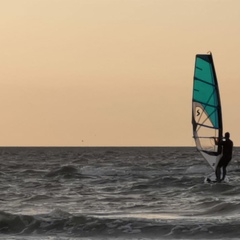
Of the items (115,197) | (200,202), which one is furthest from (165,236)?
(115,197)

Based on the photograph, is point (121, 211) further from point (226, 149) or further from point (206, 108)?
point (206, 108)

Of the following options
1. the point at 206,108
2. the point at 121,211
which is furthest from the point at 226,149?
the point at 121,211

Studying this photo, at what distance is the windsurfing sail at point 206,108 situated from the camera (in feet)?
82.3

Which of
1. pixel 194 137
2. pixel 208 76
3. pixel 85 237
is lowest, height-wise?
pixel 85 237

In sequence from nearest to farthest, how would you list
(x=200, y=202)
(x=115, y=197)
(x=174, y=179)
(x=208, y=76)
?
1. (x=200, y=202)
2. (x=115, y=197)
3. (x=208, y=76)
4. (x=174, y=179)

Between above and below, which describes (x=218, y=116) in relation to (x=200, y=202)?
above

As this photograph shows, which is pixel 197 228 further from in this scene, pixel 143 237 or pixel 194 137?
pixel 194 137

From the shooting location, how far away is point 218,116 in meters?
25.1

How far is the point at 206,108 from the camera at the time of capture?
2523cm

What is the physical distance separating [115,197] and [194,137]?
4364 millimetres

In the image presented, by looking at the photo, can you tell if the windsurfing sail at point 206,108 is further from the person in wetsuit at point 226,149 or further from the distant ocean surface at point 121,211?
the distant ocean surface at point 121,211

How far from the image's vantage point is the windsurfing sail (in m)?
25.1

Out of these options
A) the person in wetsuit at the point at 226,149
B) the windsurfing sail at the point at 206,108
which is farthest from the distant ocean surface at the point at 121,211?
the windsurfing sail at the point at 206,108

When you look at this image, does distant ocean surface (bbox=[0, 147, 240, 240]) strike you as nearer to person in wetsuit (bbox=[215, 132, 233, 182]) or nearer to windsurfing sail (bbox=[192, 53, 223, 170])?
person in wetsuit (bbox=[215, 132, 233, 182])
